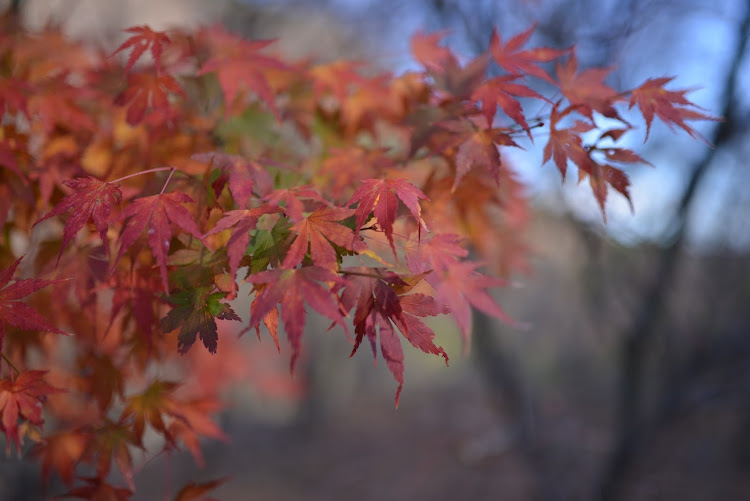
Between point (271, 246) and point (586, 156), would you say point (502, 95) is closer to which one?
point (586, 156)

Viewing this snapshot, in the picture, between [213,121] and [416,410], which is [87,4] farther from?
[213,121]

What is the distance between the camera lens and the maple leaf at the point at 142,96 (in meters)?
1.36

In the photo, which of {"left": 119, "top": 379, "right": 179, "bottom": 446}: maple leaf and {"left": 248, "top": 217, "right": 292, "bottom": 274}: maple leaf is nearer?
{"left": 248, "top": 217, "right": 292, "bottom": 274}: maple leaf

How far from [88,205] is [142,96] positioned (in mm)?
511

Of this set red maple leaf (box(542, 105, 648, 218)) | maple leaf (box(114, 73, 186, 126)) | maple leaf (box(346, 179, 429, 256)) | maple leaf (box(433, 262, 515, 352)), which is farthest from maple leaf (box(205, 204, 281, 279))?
red maple leaf (box(542, 105, 648, 218))

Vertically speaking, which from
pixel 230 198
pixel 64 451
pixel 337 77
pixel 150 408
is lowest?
pixel 64 451

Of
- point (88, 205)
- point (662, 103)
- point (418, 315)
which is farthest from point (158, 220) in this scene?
point (662, 103)

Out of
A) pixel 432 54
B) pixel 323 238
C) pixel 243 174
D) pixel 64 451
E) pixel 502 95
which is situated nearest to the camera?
pixel 323 238

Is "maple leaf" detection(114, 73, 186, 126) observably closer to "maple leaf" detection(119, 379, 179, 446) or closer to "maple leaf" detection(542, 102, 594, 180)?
"maple leaf" detection(119, 379, 179, 446)

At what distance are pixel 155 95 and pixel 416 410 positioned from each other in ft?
21.2

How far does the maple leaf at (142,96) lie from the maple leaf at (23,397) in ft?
2.23

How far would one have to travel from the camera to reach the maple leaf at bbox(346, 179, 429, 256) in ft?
3.19

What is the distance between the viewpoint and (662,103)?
1.22 m

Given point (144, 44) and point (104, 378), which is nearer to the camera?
point (144, 44)
